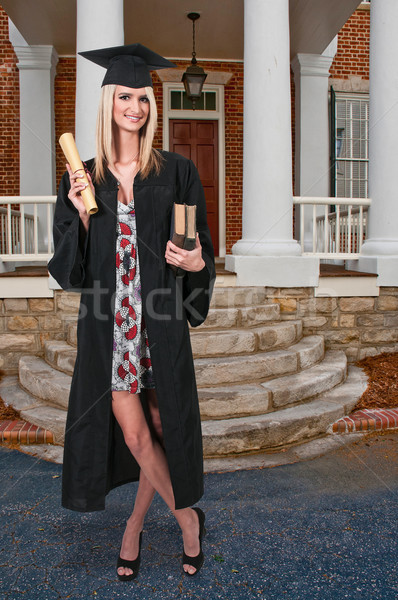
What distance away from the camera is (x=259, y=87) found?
208 inches

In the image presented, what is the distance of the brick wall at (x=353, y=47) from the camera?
29.7 ft

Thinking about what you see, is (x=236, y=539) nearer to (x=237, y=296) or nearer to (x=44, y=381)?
(x=44, y=381)

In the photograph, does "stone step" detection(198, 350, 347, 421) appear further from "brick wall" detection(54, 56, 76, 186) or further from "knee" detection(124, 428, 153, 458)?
"brick wall" detection(54, 56, 76, 186)

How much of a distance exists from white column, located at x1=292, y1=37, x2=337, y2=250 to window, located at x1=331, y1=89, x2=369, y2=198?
2.18 feet

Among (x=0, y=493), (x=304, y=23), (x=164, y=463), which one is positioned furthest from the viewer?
(x=304, y=23)

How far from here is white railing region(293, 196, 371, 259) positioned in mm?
5785

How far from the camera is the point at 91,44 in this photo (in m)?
5.02

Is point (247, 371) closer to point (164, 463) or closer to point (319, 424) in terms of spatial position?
point (319, 424)

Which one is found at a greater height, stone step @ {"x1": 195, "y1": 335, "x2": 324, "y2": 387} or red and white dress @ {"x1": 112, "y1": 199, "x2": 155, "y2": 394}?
red and white dress @ {"x1": 112, "y1": 199, "x2": 155, "y2": 394}

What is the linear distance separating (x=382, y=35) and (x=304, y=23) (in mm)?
2288

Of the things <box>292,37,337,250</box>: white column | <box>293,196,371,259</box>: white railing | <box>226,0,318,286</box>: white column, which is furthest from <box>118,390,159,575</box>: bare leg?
Result: <box>292,37,337,250</box>: white column

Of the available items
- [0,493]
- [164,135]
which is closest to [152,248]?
[0,493]

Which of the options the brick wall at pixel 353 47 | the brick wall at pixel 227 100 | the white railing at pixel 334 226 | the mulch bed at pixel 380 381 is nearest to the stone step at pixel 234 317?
the white railing at pixel 334 226

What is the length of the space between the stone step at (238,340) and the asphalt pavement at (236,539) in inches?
52.9
